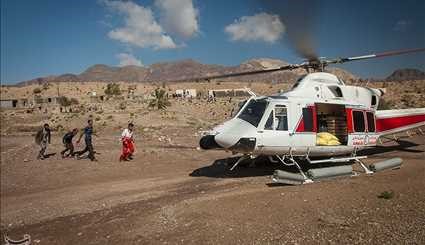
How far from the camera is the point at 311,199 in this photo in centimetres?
830

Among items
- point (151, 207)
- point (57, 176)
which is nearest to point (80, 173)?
point (57, 176)

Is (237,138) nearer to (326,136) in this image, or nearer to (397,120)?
(326,136)

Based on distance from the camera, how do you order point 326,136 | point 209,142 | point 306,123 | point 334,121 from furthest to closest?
point 334,121 → point 326,136 → point 306,123 → point 209,142

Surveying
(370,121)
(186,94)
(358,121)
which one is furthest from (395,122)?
(186,94)

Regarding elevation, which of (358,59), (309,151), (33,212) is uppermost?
(358,59)

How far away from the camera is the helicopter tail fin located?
14148 millimetres

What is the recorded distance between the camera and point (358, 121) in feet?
41.8

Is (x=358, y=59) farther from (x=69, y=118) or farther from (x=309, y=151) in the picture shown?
(x=69, y=118)

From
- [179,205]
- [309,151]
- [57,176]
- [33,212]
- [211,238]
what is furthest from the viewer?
[57,176]

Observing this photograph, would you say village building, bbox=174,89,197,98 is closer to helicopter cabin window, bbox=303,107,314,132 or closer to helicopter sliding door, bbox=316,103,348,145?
helicopter sliding door, bbox=316,103,348,145

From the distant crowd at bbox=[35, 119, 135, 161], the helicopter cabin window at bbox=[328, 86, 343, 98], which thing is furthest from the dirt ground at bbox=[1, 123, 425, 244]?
the helicopter cabin window at bbox=[328, 86, 343, 98]

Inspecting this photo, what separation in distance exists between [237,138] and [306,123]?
8.07 ft

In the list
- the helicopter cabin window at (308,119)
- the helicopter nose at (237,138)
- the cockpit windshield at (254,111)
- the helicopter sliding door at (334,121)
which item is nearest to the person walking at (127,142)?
the cockpit windshield at (254,111)

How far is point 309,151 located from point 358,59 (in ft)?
10.5
